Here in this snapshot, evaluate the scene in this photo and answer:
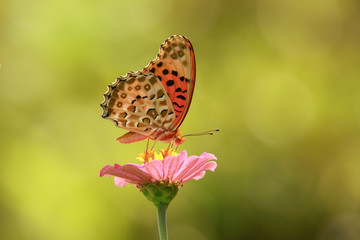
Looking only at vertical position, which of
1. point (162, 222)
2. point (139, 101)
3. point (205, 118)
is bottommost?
point (162, 222)

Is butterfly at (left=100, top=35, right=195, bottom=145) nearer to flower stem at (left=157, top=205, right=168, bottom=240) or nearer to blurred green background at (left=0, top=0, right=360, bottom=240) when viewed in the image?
flower stem at (left=157, top=205, right=168, bottom=240)

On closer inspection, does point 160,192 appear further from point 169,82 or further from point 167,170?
point 169,82

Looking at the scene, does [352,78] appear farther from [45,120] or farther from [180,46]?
[180,46]

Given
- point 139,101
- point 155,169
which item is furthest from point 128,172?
point 139,101

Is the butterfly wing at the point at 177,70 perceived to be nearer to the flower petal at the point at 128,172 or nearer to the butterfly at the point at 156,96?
the butterfly at the point at 156,96

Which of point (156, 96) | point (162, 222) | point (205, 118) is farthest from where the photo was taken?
point (205, 118)

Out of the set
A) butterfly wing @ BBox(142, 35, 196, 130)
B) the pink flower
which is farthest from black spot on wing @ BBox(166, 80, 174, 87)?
the pink flower
